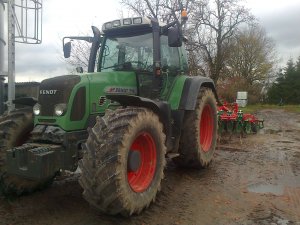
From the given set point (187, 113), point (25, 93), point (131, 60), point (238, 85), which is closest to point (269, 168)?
point (187, 113)

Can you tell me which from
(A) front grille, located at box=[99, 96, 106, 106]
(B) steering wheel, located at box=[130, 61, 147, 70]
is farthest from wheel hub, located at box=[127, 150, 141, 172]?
(B) steering wheel, located at box=[130, 61, 147, 70]

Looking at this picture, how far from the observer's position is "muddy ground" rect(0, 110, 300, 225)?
15.0 ft

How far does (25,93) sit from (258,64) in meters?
38.8

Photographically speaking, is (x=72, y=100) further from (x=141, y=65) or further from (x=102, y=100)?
(x=141, y=65)

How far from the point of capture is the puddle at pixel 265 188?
580cm

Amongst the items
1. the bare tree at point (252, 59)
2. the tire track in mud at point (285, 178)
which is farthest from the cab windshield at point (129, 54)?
the bare tree at point (252, 59)

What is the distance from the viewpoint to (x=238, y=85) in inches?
1559

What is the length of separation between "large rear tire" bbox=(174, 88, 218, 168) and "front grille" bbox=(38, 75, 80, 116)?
7.40ft

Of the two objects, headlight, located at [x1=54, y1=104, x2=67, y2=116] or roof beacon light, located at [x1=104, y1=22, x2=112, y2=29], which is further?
roof beacon light, located at [x1=104, y1=22, x2=112, y2=29]

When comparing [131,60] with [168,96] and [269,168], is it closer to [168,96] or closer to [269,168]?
[168,96]

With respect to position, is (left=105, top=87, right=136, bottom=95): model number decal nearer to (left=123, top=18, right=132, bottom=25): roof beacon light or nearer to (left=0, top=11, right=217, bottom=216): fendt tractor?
(left=0, top=11, right=217, bottom=216): fendt tractor

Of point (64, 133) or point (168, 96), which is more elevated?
point (168, 96)

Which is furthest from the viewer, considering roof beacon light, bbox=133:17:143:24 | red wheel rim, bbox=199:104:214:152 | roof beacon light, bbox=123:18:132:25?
red wheel rim, bbox=199:104:214:152

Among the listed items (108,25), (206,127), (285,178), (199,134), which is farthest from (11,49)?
(285,178)
